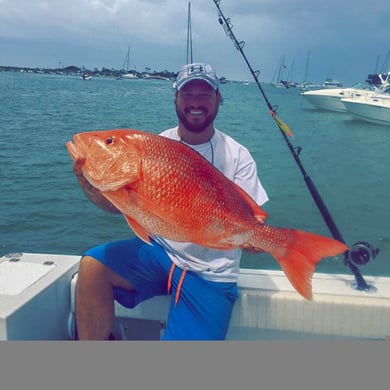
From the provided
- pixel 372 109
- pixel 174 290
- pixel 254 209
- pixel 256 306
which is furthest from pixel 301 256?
pixel 372 109

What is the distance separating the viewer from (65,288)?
2742 millimetres

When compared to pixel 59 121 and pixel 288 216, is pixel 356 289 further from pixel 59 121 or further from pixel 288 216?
pixel 59 121

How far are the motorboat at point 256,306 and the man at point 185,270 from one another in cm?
20

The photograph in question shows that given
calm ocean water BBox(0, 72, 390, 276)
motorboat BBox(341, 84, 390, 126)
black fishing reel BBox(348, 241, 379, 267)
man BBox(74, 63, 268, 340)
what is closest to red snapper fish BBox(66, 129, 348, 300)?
man BBox(74, 63, 268, 340)

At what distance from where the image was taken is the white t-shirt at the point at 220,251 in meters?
2.51

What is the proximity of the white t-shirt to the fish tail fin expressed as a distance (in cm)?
51

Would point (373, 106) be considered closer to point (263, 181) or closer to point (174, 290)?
point (263, 181)

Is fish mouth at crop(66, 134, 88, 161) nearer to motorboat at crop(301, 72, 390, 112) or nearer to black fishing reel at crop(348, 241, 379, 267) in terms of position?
black fishing reel at crop(348, 241, 379, 267)

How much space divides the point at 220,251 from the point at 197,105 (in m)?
0.90

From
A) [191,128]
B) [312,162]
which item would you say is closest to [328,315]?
[191,128]

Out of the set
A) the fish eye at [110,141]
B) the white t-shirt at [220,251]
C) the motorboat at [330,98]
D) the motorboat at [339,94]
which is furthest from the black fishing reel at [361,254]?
the motorboat at [330,98]

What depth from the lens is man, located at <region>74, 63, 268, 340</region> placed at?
2455 millimetres

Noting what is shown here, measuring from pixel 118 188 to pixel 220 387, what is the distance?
3.15ft

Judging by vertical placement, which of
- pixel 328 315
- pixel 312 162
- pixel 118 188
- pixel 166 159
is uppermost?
pixel 166 159
